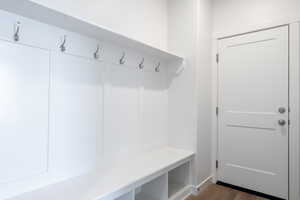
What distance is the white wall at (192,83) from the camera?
2496 millimetres

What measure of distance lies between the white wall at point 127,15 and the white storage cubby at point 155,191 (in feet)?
5.04

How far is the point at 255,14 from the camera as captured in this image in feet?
8.13

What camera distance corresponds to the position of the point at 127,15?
2.14 m

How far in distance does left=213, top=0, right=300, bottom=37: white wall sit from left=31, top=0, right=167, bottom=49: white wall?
0.76 meters

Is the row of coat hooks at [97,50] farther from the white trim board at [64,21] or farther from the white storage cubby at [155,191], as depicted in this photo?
the white storage cubby at [155,191]

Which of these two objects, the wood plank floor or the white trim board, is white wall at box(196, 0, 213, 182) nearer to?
the wood plank floor

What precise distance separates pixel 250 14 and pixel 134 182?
2.38 m

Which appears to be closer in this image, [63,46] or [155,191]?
[63,46]

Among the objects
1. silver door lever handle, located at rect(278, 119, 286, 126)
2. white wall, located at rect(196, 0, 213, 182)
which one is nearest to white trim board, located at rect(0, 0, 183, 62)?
white wall, located at rect(196, 0, 213, 182)

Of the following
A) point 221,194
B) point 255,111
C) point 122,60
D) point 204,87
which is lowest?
point 221,194

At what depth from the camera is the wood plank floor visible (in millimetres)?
2359

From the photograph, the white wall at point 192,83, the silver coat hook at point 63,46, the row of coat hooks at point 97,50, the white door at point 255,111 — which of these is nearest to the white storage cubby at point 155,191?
the white wall at point 192,83

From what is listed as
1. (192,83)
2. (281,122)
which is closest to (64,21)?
(192,83)

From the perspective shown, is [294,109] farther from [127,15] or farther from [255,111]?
[127,15]
